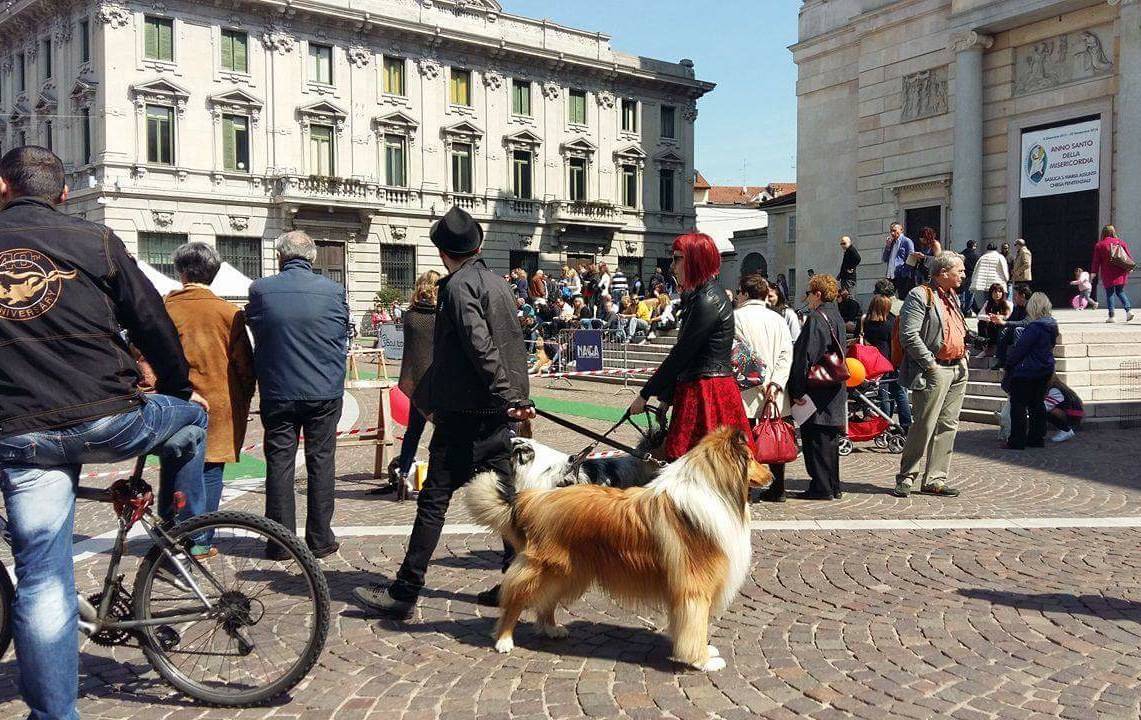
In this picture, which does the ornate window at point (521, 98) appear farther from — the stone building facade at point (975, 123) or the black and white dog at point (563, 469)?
the black and white dog at point (563, 469)

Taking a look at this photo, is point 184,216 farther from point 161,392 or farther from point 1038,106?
point 161,392

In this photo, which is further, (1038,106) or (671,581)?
(1038,106)

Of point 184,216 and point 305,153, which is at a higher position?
point 305,153

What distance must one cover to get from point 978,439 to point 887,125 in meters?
16.7

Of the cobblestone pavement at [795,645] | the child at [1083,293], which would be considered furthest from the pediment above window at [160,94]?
the cobblestone pavement at [795,645]

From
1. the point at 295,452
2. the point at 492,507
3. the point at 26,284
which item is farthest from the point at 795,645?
the point at 26,284

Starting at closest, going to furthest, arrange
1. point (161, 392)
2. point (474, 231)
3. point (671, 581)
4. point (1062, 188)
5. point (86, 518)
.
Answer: point (161, 392), point (671, 581), point (474, 231), point (86, 518), point (1062, 188)

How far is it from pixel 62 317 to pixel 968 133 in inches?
980

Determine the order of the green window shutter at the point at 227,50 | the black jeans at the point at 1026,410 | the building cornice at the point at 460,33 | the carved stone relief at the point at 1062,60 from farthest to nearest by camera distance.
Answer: the building cornice at the point at 460,33, the green window shutter at the point at 227,50, the carved stone relief at the point at 1062,60, the black jeans at the point at 1026,410

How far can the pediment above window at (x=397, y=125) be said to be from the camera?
134ft

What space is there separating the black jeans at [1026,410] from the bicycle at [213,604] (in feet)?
32.3

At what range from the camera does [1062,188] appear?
75.4ft

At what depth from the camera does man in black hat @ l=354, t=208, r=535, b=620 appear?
189 inches

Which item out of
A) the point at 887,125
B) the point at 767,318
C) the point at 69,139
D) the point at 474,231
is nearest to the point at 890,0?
the point at 887,125
